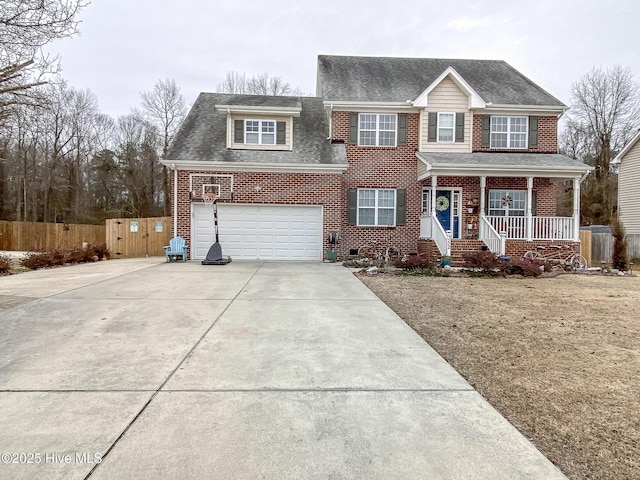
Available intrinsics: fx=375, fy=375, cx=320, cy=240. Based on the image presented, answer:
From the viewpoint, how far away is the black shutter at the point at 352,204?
47.0 feet

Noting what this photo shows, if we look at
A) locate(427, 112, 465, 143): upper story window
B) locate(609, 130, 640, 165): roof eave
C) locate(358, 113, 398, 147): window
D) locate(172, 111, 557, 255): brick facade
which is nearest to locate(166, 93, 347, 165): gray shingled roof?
locate(172, 111, 557, 255): brick facade

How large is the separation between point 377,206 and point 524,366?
10.9m

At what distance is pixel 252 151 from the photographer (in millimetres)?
14578

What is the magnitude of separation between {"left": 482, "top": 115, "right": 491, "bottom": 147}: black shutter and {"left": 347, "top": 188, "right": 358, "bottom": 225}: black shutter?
5.52 metres

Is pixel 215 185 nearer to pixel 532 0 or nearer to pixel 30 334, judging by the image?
pixel 30 334

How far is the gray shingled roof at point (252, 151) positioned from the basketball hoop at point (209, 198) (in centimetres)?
125

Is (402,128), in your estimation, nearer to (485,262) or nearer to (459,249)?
(459,249)

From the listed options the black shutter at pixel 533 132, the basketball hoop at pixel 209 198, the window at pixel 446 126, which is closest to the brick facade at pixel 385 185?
the black shutter at pixel 533 132

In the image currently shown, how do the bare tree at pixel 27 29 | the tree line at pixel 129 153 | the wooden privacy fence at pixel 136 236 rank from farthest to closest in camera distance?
the tree line at pixel 129 153
the wooden privacy fence at pixel 136 236
the bare tree at pixel 27 29

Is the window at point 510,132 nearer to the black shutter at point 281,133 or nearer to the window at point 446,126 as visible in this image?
the window at point 446,126

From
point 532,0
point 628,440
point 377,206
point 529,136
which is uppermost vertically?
point 532,0

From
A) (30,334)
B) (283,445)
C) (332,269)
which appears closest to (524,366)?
(283,445)

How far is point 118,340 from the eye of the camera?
4578 millimetres

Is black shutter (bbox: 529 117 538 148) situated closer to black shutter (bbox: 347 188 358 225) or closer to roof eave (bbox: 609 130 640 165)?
black shutter (bbox: 347 188 358 225)
